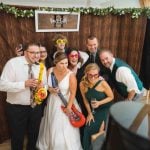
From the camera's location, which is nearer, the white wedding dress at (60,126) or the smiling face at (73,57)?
the white wedding dress at (60,126)

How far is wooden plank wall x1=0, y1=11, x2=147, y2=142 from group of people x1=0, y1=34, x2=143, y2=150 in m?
0.61

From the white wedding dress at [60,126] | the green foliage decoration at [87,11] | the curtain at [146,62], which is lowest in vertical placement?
the white wedding dress at [60,126]

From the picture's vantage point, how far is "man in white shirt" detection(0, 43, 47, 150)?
263cm

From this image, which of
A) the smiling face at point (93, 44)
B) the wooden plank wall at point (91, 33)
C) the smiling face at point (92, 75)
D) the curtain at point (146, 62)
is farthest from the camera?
the curtain at point (146, 62)

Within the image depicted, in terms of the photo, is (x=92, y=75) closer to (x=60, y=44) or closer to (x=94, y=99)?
(x=94, y=99)

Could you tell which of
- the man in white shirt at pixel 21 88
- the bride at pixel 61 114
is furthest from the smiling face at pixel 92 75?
the man in white shirt at pixel 21 88

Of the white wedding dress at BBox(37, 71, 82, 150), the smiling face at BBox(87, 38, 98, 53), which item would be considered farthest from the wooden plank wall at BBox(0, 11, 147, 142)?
the white wedding dress at BBox(37, 71, 82, 150)

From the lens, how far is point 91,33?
4406mm

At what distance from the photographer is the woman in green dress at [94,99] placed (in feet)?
9.64

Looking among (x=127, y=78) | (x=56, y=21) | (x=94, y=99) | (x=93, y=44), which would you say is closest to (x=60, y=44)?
(x=93, y=44)

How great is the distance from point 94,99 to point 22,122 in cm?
97

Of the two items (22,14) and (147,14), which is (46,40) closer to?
(22,14)

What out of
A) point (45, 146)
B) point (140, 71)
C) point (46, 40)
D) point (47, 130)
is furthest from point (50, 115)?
point (140, 71)

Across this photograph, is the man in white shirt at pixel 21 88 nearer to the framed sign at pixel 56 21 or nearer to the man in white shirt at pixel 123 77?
the man in white shirt at pixel 123 77
